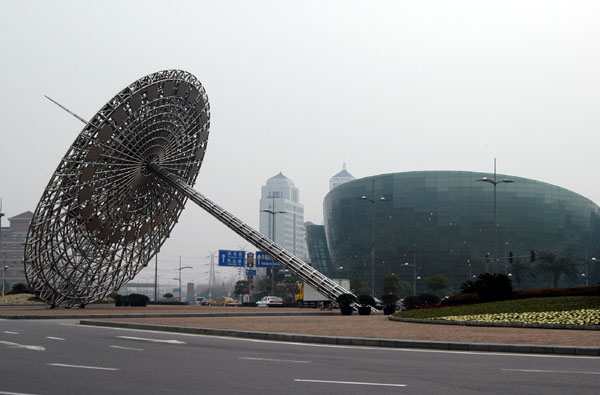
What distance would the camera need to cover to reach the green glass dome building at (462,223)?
166375mm

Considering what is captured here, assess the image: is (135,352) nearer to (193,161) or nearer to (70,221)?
(70,221)

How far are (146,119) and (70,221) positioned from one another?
923cm

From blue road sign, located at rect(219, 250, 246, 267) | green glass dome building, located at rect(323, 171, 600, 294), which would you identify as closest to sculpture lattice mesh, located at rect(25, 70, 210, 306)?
blue road sign, located at rect(219, 250, 246, 267)

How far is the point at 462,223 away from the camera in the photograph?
6570 inches

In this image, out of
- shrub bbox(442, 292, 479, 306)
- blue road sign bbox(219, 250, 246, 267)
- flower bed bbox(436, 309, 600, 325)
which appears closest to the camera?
flower bed bbox(436, 309, 600, 325)

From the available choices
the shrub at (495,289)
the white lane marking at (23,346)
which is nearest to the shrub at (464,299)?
the shrub at (495,289)

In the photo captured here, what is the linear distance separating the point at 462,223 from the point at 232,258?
7848cm

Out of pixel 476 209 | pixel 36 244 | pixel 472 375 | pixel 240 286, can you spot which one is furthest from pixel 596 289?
pixel 476 209

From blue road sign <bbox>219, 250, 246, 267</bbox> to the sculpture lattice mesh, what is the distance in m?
41.3

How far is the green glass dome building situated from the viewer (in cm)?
16638

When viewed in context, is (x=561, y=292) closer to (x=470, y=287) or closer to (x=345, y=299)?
(x=470, y=287)

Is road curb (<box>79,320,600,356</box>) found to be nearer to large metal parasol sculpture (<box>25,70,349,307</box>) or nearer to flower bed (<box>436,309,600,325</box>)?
flower bed (<box>436,309,600,325</box>)

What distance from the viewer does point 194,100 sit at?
192ft

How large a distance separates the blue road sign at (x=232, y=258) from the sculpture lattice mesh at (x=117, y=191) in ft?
135
